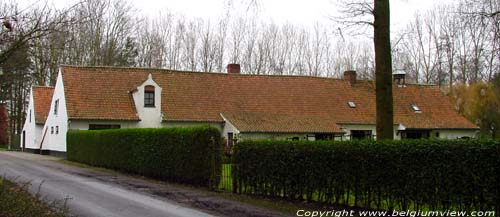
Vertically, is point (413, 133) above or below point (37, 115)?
below

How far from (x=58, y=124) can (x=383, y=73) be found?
2879cm

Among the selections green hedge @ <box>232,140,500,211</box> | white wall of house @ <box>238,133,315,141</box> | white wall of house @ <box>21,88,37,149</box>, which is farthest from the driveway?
white wall of house @ <box>21,88,37,149</box>

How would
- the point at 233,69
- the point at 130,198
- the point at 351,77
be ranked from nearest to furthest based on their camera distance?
1. the point at 130,198
2. the point at 233,69
3. the point at 351,77

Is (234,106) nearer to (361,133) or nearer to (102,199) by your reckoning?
(361,133)

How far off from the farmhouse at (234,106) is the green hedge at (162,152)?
260 inches

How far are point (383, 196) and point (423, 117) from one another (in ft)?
107

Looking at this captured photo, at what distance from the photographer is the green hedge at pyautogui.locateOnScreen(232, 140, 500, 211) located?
10.4 metres

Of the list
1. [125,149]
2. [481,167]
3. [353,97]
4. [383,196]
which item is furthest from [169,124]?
[481,167]

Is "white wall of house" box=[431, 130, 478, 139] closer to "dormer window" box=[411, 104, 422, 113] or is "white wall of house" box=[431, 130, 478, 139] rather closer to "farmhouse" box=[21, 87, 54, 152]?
"dormer window" box=[411, 104, 422, 113]

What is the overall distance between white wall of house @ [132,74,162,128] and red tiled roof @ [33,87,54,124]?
40.9 ft

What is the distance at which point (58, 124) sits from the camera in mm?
38375

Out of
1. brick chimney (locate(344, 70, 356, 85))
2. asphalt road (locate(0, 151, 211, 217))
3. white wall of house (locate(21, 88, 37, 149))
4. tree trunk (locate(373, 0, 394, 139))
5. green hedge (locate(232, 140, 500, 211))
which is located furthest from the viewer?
brick chimney (locate(344, 70, 356, 85))

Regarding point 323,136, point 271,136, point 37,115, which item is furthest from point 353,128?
point 37,115

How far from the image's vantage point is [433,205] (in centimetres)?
1116
